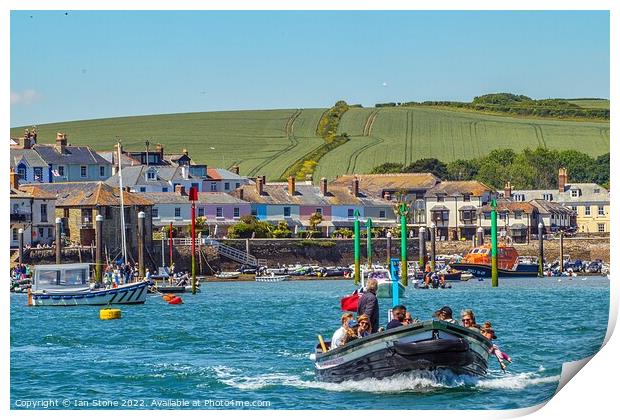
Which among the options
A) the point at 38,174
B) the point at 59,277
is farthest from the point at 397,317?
the point at 38,174

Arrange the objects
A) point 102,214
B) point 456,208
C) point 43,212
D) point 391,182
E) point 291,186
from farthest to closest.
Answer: point 391,182, point 456,208, point 291,186, point 43,212, point 102,214

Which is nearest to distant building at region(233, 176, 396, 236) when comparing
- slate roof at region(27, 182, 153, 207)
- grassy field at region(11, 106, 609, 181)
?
grassy field at region(11, 106, 609, 181)

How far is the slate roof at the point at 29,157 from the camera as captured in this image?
95125 mm

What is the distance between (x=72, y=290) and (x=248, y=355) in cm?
2013

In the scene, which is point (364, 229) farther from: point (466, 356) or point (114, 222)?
point (466, 356)

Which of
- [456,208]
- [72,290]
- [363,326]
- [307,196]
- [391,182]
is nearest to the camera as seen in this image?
[363,326]

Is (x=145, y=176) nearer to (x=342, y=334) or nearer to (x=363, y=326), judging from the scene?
(x=342, y=334)

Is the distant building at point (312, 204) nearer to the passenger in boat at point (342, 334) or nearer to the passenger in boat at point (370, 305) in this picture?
the passenger in boat at point (342, 334)

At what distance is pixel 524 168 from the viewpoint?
402 ft

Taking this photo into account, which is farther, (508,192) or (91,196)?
(508,192)

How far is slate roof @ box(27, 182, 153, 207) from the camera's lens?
78812 millimetres

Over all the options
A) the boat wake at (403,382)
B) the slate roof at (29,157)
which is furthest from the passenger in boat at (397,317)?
the slate roof at (29,157)

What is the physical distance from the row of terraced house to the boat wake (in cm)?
6114

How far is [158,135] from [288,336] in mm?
96796
